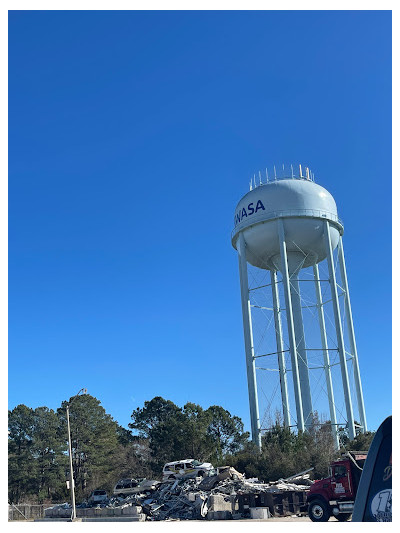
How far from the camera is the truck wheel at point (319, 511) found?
61.9 feet

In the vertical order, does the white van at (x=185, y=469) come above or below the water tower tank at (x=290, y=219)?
below

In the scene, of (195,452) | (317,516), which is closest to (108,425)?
(195,452)

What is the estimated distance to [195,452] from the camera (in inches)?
1801

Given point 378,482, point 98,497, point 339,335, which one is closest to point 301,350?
point 339,335

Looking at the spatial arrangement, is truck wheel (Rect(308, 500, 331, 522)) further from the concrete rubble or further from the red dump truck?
the concrete rubble

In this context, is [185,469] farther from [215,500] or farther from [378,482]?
[378,482]

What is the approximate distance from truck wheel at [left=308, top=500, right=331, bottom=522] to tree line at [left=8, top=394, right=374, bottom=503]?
56.2 ft

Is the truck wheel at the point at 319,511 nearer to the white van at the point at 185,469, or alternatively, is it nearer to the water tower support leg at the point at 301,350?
the white van at the point at 185,469

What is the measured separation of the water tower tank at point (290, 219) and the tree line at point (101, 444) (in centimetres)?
1124

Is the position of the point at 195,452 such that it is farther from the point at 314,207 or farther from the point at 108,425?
the point at 314,207

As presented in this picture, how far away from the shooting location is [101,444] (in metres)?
56.9

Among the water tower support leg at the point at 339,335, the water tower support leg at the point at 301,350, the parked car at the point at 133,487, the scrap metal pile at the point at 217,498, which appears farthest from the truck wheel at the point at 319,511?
the water tower support leg at the point at 301,350

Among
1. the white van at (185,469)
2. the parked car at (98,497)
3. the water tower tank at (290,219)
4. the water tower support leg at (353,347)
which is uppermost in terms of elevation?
the water tower tank at (290,219)

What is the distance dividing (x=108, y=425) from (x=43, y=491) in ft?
32.9
